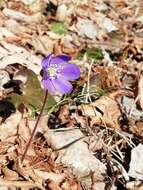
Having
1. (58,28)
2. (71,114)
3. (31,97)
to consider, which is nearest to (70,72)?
(31,97)

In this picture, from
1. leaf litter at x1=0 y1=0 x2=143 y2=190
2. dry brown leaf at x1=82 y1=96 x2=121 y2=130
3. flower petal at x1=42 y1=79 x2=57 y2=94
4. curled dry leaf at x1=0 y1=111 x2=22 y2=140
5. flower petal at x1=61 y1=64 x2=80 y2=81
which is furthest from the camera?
dry brown leaf at x1=82 y1=96 x2=121 y2=130

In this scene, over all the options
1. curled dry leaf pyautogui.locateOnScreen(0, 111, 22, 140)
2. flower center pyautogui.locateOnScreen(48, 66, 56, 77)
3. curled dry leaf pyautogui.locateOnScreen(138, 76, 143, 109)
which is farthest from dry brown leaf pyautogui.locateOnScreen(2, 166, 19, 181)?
curled dry leaf pyautogui.locateOnScreen(138, 76, 143, 109)

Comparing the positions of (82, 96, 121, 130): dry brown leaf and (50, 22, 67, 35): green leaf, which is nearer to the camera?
(82, 96, 121, 130): dry brown leaf

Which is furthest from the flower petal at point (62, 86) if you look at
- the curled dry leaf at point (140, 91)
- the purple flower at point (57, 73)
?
the curled dry leaf at point (140, 91)

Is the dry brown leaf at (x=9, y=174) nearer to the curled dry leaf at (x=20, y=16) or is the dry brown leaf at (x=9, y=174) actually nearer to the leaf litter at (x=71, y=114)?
the leaf litter at (x=71, y=114)

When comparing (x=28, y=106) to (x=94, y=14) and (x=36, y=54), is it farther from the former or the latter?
(x=94, y=14)

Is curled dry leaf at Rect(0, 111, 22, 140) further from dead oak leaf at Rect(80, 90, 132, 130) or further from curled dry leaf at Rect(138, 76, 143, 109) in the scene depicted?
curled dry leaf at Rect(138, 76, 143, 109)

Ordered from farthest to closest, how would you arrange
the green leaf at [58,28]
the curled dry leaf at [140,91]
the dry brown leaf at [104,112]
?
the green leaf at [58,28]
the curled dry leaf at [140,91]
the dry brown leaf at [104,112]
